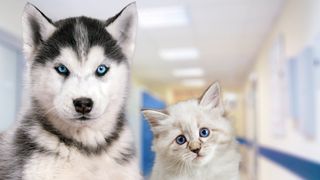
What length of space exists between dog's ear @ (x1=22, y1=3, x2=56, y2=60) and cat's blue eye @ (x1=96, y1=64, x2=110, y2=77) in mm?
84

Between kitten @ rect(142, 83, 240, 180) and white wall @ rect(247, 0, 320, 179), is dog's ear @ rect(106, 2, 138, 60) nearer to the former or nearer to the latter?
kitten @ rect(142, 83, 240, 180)

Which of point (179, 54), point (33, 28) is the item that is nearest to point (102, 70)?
point (33, 28)

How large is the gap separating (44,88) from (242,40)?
4.26 m

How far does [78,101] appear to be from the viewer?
1.54 ft

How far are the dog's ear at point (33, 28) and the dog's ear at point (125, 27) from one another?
85 millimetres

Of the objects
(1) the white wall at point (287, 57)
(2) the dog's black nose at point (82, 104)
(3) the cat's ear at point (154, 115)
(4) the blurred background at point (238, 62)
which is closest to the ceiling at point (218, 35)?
(4) the blurred background at point (238, 62)

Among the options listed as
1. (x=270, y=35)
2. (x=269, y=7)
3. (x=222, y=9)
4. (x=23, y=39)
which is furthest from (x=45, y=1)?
(x=270, y=35)

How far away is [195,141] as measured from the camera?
577 mm

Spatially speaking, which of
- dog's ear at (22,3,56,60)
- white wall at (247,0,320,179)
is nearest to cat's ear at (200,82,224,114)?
dog's ear at (22,3,56,60)

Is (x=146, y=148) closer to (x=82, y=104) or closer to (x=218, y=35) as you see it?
(x=82, y=104)

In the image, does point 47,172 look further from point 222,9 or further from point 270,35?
point 270,35

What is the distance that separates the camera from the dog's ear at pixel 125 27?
515 mm

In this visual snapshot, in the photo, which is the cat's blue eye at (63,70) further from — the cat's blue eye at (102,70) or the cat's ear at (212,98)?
the cat's ear at (212,98)

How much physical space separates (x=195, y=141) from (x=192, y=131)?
18 mm
